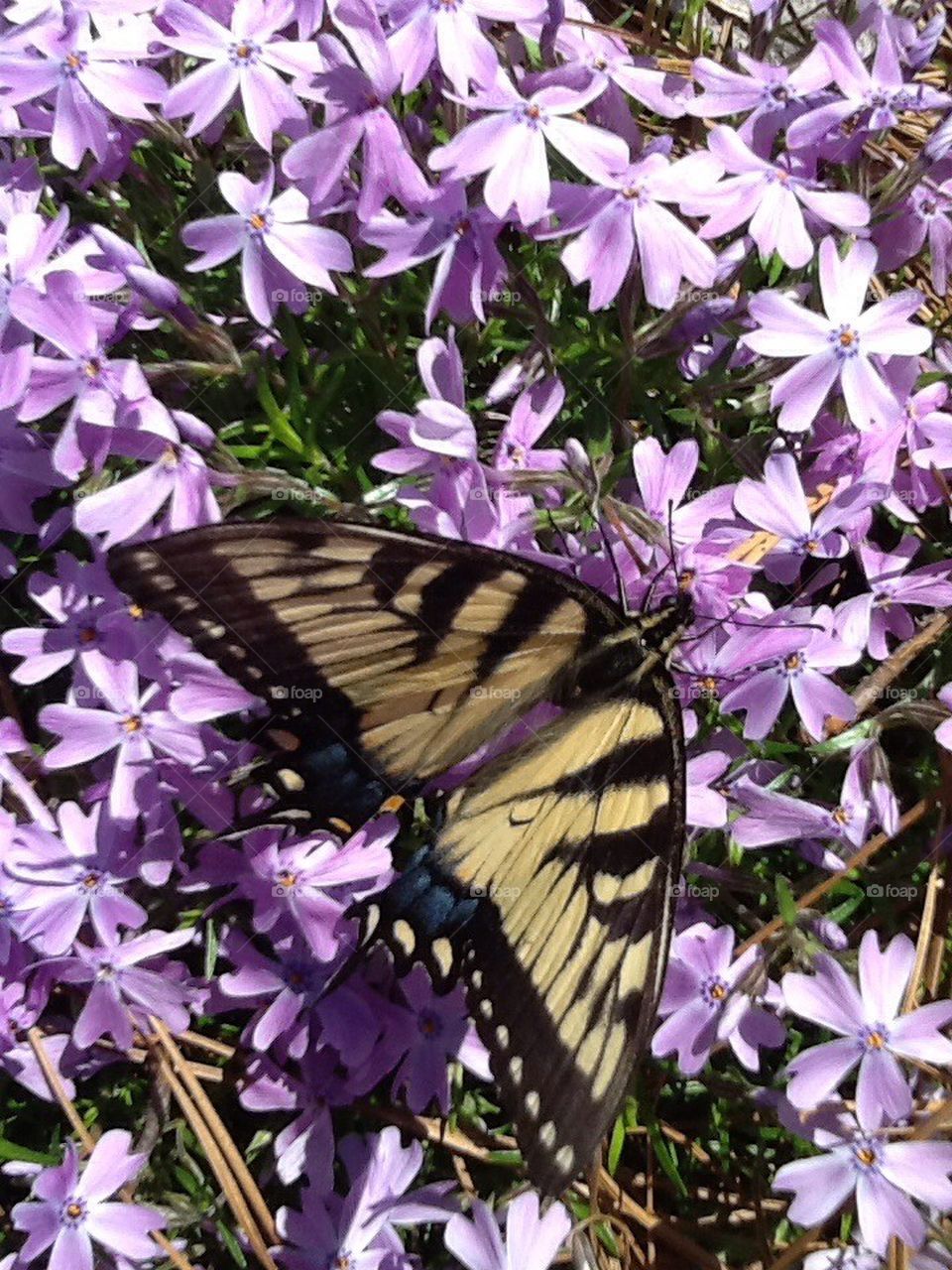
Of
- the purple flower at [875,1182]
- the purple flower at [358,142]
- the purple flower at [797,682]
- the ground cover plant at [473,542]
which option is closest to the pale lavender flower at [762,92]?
the ground cover plant at [473,542]

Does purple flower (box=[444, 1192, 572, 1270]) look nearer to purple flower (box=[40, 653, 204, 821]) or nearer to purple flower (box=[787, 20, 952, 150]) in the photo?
purple flower (box=[40, 653, 204, 821])

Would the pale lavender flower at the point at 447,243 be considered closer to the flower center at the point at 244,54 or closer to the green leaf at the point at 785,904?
the flower center at the point at 244,54

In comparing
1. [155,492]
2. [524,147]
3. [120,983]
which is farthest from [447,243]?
[120,983]

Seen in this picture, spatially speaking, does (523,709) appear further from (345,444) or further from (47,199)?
(47,199)

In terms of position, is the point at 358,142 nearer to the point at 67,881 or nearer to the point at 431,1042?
the point at 67,881

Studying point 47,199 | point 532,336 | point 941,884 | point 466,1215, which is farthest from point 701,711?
point 47,199
